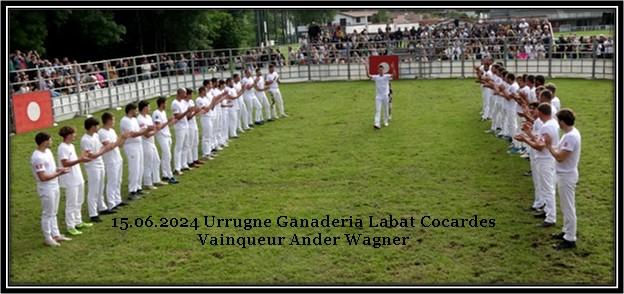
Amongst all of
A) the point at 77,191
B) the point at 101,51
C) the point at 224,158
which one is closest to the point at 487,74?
the point at 224,158

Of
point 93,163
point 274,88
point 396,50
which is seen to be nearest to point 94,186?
point 93,163

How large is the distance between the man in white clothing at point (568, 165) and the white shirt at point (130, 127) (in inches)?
278

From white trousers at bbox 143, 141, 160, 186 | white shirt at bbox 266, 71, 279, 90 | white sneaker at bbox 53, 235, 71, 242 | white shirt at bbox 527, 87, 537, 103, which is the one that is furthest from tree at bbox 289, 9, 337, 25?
white sneaker at bbox 53, 235, 71, 242

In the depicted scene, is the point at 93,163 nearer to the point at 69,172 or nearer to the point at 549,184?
the point at 69,172

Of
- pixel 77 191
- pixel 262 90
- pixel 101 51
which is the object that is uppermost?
pixel 101 51

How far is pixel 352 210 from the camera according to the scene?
35.4 feet

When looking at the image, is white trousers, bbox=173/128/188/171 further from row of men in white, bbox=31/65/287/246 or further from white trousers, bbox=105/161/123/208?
white trousers, bbox=105/161/123/208

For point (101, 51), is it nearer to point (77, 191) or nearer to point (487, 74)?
point (487, 74)

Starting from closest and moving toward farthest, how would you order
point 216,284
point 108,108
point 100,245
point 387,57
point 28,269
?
point 216,284 → point 28,269 → point 100,245 → point 108,108 → point 387,57

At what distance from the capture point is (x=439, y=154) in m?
15.0

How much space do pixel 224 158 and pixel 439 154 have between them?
515cm

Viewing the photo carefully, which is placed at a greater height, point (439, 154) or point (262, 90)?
point (262, 90)

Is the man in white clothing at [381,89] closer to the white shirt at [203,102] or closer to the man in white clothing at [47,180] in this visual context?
the white shirt at [203,102]

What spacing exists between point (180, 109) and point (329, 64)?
71.5 ft
